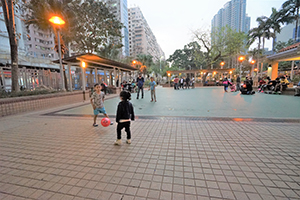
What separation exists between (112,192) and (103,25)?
17.4 metres

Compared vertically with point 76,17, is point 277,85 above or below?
below

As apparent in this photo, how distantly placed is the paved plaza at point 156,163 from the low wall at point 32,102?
110 inches

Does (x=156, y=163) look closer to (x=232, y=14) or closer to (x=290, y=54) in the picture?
(x=290, y=54)

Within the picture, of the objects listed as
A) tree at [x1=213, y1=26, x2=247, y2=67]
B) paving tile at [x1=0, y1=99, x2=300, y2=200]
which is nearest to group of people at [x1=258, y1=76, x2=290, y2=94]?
paving tile at [x1=0, y1=99, x2=300, y2=200]

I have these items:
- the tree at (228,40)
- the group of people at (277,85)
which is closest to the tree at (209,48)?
the tree at (228,40)

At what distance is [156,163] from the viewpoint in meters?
2.60

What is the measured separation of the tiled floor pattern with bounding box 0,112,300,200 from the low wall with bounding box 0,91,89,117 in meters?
2.84

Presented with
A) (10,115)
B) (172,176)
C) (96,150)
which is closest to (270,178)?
(172,176)

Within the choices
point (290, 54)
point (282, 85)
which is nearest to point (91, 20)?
point (282, 85)

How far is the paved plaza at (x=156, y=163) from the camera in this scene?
6.40ft

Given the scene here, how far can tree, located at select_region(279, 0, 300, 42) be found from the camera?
86.5 ft

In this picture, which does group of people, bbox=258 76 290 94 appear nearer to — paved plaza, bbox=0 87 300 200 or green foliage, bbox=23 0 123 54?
paved plaza, bbox=0 87 300 200

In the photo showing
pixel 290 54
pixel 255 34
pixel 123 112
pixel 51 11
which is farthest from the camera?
pixel 255 34

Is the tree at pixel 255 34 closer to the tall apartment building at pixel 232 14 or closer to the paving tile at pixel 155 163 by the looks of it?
the tall apartment building at pixel 232 14
